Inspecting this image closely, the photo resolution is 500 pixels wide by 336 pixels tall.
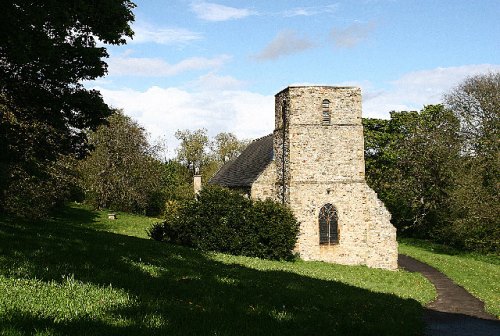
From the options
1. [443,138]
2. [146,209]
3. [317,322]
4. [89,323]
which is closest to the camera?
[89,323]

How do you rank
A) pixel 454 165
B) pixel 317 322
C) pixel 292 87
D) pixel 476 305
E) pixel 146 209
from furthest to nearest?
pixel 146 209
pixel 454 165
pixel 292 87
pixel 476 305
pixel 317 322

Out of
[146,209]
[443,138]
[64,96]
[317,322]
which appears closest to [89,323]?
[317,322]

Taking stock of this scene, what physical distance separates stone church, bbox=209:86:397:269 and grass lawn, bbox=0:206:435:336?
43.3ft

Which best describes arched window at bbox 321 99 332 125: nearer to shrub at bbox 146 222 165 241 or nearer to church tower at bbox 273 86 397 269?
church tower at bbox 273 86 397 269

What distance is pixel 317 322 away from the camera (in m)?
8.12

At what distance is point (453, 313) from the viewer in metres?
15.0

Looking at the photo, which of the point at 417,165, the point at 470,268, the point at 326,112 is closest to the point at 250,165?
the point at 326,112

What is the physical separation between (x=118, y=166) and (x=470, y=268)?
3312 cm

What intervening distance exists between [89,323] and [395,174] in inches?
1648

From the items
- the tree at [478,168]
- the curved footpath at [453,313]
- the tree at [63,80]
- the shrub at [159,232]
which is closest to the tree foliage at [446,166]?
the tree at [478,168]

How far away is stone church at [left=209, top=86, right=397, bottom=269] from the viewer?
26641 mm

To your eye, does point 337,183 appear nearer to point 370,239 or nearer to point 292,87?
point 370,239

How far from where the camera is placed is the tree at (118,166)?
44594 millimetres

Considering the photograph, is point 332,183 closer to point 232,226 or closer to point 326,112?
point 326,112
